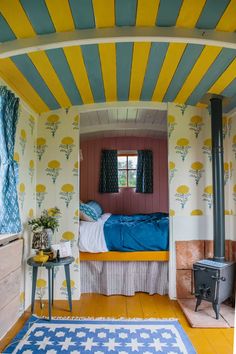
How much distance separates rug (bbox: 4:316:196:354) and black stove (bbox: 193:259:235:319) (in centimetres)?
41

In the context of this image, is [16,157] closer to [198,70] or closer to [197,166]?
[198,70]

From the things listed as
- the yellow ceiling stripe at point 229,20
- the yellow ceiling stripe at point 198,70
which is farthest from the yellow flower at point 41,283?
the yellow ceiling stripe at point 229,20

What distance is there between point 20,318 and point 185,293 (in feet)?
6.06

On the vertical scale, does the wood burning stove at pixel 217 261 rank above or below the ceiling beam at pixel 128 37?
below

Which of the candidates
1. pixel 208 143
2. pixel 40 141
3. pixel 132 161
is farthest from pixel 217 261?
pixel 132 161

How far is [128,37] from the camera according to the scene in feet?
6.56

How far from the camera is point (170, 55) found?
2.37 meters

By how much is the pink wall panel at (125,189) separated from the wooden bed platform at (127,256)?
6.53 ft

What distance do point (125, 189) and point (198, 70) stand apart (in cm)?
317

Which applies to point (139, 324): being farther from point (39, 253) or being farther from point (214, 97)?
point (214, 97)

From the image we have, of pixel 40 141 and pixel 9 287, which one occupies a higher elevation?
pixel 40 141

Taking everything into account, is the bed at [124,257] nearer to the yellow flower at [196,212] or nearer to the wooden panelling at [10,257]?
the yellow flower at [196,212]

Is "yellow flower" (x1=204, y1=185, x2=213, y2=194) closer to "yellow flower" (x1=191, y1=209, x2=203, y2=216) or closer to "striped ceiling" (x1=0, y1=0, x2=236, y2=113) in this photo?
"yellow flower" (x1=191, y1=209, x2=203, y2=216)

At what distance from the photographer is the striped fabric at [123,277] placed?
3518mm
